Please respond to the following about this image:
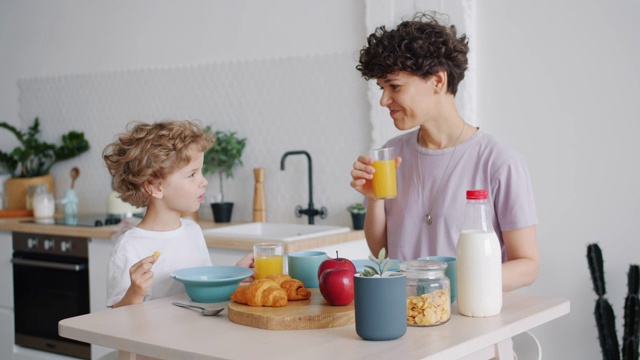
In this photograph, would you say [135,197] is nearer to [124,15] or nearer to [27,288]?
[27,288]

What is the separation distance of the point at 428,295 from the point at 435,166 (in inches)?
32.0

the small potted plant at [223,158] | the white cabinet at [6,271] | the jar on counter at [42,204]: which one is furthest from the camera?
the jar on counter at [42,204]

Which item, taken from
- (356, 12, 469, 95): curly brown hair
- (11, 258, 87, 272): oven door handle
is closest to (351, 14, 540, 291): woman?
(356, 12, 469, 95): curly brown hair

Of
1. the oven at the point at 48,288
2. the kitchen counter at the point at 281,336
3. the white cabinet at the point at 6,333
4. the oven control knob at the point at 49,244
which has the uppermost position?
the oven control knob at the point at 49,244

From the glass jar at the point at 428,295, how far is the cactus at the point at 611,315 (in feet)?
5.05

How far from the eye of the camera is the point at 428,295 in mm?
1730

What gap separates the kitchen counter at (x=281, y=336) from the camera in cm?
154

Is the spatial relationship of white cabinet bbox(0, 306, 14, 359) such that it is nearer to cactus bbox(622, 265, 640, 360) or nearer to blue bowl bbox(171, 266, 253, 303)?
blue bowl bbox(171, 266, 253, 303)

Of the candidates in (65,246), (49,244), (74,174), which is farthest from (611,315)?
(74,174)

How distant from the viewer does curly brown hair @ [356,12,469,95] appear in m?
2.33

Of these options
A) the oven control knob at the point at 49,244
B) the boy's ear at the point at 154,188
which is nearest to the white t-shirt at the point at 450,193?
the boy's ear at the point at 154,188

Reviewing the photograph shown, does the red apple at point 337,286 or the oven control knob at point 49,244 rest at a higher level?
the red apple at point 337,286

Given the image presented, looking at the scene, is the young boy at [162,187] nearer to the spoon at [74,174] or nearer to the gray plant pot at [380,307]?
the gray plant pot at [380,307]

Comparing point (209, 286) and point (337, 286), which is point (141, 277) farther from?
point (337, 286)
